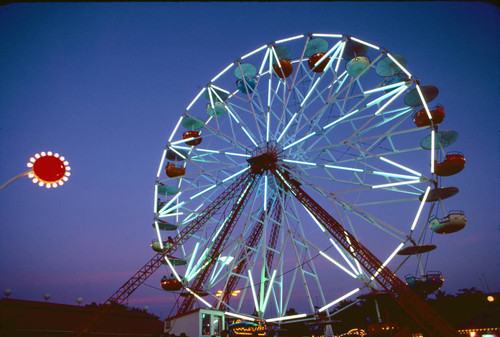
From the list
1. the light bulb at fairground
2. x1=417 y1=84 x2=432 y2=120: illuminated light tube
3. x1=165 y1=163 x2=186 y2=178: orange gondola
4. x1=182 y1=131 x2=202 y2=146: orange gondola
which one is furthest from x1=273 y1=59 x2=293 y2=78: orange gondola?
the light bulb at fairground

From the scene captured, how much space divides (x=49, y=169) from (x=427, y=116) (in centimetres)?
1476

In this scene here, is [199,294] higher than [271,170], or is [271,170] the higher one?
[271,170]

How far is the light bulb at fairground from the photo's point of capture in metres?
6.62

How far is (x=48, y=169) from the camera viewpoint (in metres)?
6.72

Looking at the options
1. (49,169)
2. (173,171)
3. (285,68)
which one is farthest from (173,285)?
(285,68)

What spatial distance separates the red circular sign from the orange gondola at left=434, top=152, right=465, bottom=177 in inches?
558

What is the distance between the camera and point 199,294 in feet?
53.9

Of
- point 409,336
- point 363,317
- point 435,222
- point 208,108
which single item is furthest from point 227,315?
point 363,317

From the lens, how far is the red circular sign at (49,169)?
21.8 ft

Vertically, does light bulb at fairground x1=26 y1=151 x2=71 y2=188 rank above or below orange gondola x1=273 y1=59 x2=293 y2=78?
below

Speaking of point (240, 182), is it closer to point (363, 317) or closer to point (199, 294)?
point (199, 294)

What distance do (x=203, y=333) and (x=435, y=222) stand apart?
1156cm

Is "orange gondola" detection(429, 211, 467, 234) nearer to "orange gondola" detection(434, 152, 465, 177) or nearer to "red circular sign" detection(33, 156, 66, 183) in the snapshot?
"orange gondola" detection(434, 152, 465, 177)

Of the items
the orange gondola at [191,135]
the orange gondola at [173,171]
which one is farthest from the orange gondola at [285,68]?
the orange gondola at [173,171]
